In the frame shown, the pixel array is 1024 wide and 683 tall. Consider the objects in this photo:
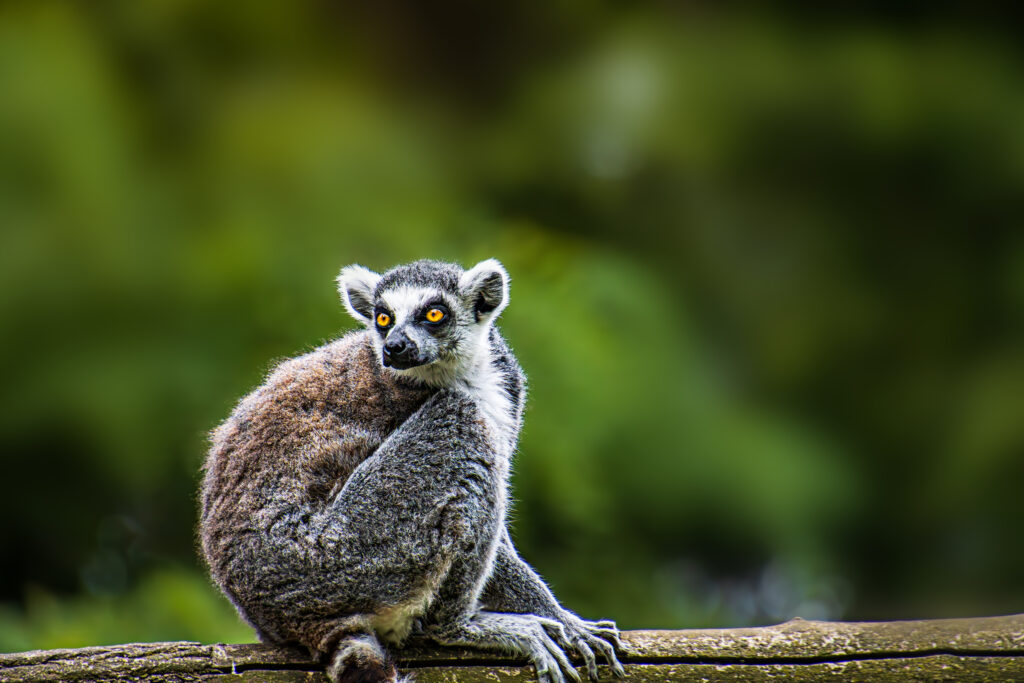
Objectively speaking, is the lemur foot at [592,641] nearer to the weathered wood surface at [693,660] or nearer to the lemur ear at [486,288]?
the weathered wood surface at [693,660]

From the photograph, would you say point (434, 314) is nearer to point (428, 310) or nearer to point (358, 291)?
point (428, 310)

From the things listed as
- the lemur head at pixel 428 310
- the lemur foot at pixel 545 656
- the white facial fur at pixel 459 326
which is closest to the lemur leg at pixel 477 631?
the lemur foot at pixel 545 656

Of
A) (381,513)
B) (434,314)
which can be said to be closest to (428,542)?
(381,513)

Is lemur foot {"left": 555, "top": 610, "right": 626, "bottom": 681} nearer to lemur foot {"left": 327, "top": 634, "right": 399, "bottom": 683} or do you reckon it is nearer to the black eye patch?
lemur foot {"left": 327, "top": 634, "right": 399, "bottom": 683}

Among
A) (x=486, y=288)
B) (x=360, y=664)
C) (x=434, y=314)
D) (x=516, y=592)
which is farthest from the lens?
(x=486, y=288)

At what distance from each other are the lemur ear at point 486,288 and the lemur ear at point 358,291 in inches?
16.4

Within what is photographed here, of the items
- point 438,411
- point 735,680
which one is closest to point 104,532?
point 438,411

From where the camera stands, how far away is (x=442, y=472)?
3.68m

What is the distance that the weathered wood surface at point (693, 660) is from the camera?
358 centimetres

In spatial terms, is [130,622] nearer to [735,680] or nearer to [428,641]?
[428,641]

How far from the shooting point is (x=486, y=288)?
444 cm

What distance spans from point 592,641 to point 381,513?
93 centimetres

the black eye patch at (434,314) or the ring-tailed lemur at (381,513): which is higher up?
the black eye patch at (434,314)

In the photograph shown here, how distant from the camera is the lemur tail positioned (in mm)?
3428
